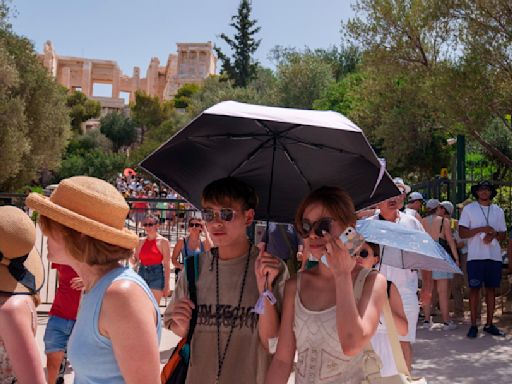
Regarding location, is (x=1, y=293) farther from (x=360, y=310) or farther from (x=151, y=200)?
(x=151, y=200)

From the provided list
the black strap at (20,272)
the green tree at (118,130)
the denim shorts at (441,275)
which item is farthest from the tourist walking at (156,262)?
the green tree at (118,130)

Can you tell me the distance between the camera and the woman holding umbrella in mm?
2275

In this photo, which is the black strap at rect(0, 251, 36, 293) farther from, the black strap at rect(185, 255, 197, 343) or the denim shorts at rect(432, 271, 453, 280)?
the denim shorts at rect(432, 271, 453, 280)

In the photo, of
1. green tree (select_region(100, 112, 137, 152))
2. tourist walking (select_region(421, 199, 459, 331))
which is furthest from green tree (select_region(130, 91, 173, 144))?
tourist walking (select_region(421, 199, 459, 331))

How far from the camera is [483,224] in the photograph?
8258 millimetres

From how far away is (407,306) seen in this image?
5.05m

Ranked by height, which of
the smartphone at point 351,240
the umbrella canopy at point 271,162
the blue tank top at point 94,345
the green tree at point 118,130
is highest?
the green tree at point 118,130

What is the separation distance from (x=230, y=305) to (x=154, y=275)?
5003mm

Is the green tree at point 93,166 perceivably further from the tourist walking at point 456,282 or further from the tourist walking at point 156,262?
the tourist walking at point 156,262

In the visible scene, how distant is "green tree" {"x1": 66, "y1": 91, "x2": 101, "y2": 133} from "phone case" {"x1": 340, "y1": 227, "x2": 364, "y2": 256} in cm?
7502

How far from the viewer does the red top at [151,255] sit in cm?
764

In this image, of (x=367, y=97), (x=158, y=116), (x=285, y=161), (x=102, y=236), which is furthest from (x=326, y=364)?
(x=158, y=116)

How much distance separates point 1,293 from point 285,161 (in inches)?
59.3

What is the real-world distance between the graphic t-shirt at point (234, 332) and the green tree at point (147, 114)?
242 feet
